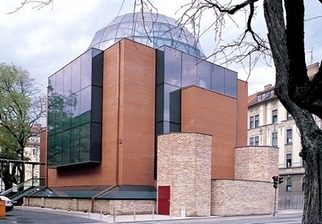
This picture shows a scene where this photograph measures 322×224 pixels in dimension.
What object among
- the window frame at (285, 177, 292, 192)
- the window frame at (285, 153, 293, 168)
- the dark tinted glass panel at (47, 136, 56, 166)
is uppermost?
the dark tinted glass panel at (47, 136, 56, 166)

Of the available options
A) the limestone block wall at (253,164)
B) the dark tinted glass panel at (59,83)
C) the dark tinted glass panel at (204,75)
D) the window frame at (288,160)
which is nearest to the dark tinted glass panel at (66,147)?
the dark tinted glass panel at (59,83)

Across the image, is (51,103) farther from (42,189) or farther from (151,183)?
(151,183)

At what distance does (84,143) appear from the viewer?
37.9 meters

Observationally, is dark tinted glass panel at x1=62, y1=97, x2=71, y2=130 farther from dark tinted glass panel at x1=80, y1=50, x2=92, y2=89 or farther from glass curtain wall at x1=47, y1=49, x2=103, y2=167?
dark tinted glass panel at x1=80, y1=50, x2=92, y2=89

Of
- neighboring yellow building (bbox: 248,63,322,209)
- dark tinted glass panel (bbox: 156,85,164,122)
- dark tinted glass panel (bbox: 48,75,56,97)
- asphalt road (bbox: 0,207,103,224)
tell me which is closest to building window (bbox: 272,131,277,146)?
neighboring yellow building (bbox: 248,63,322,209)

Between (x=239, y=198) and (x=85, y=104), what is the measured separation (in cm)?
1478

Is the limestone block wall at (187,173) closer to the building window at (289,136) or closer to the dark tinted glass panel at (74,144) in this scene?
the dark tinted glass panel at (74,144)

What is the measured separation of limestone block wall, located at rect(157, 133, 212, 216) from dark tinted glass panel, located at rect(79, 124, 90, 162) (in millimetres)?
6933

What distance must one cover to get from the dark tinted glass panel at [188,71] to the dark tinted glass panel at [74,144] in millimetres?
10153

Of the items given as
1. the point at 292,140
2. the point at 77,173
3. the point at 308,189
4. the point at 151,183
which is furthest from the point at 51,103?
the point at 308,189

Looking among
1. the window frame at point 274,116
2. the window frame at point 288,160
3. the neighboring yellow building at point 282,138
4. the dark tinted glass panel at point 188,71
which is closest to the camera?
the dark tinted glass panel at point 188,71

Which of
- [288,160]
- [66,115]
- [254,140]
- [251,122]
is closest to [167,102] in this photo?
[66,115]

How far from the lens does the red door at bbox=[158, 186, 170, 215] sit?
109 feet

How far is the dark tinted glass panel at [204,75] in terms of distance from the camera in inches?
1542
